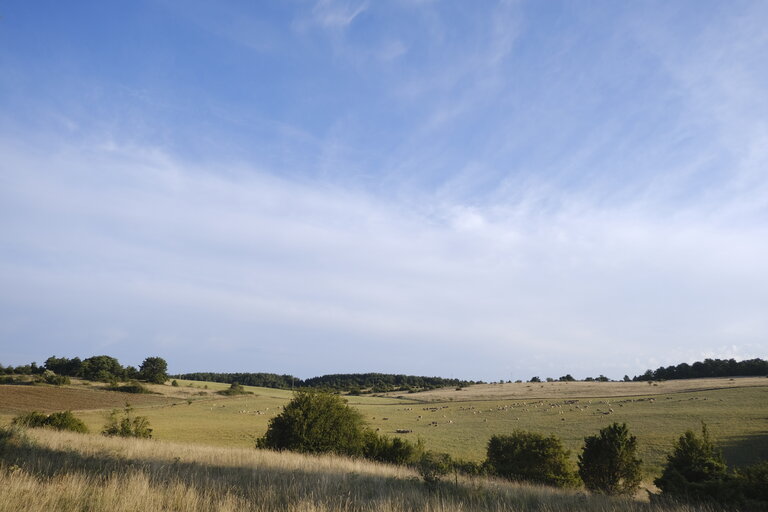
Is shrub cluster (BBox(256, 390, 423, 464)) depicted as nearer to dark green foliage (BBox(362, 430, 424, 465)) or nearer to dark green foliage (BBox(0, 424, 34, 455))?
A: dark green foliage (BBox(362, 430, 424, 465))

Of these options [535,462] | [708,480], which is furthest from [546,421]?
[708,480]

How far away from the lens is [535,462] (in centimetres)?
2411

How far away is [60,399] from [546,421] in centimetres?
7359

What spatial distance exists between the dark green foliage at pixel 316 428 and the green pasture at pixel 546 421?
51.8 feet

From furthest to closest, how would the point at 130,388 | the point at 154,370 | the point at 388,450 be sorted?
1. the point at 154,370
2. the point at 130,388
3. the point at 388,450

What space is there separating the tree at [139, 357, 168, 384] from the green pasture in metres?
31.1

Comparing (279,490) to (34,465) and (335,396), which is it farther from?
(335,396)

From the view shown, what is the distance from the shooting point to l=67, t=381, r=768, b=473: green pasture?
4009 centimetres

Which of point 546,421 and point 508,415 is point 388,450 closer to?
point 546,421

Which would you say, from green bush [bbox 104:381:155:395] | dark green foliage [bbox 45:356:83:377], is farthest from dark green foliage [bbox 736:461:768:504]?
dark green foliage [bbox 45:356:83:377]

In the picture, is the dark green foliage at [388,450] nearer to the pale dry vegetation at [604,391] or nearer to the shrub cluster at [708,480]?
the shrub cluster at [708,480]

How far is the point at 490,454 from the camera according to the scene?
27.5m

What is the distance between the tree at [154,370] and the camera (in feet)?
387

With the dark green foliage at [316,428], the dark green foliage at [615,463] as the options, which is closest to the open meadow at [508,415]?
the dark green foliage at [615,463]
